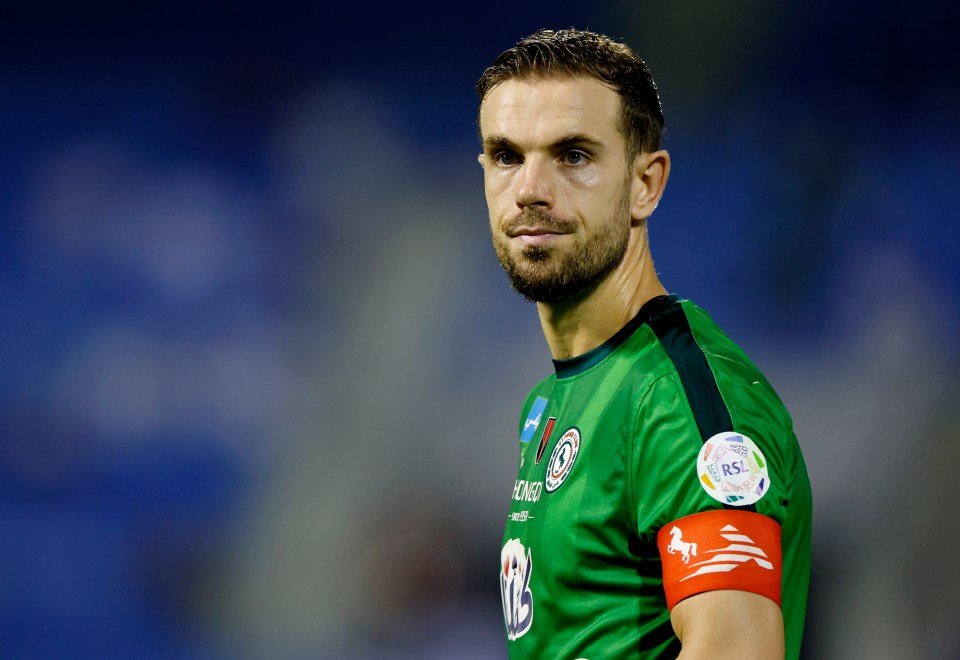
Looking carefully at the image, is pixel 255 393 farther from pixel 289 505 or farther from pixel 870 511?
pixel 870 511

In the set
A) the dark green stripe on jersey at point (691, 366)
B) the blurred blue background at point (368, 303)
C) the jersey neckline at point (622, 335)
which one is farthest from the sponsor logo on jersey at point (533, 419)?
the blurred blue background at point (368, 303)

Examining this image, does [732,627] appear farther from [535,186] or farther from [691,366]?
[535,186]

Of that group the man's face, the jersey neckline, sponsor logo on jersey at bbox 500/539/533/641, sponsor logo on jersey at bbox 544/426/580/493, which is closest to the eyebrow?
the man's face

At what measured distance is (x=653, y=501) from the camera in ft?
3.88

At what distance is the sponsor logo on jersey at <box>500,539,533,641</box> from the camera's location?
140 cm

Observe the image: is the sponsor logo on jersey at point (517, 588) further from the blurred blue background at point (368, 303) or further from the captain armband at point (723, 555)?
the blurred blue background at point (368, 303)

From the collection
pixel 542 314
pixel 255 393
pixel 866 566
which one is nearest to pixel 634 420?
pixel 542 314

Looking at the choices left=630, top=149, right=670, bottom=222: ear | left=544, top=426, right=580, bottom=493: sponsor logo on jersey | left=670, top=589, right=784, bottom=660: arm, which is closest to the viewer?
left=670, top=589, right=784, bottom=660: arm

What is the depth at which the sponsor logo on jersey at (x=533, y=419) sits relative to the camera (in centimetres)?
169

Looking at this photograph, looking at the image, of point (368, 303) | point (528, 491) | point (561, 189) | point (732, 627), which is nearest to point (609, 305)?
point (561, 189)

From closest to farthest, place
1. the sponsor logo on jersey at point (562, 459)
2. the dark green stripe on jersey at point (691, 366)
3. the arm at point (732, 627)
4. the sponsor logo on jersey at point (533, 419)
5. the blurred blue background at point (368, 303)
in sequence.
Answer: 1. the arm at point (732, 627)
2. the dark green stripe on jersey at point (691, 366)
3. the sponsor logo on jersey at point (562, 459)
4. the sponsor logo on jersey at point (533, 419)
5. the blurred blue background at point (368, 303)

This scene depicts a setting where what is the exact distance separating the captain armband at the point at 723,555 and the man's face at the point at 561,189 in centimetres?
42

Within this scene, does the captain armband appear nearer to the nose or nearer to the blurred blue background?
the nose

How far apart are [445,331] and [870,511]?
1.37 meters
